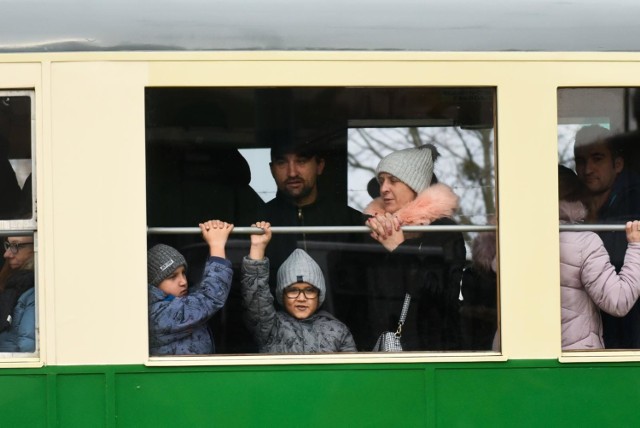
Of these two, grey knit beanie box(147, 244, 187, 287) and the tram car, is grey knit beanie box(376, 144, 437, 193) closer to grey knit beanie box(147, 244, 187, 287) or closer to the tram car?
the tram car

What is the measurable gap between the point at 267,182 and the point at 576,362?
127cm

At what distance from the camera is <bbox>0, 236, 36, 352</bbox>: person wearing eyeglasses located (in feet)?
11.7

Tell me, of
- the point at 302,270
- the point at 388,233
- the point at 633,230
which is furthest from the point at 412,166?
the point at 633,230

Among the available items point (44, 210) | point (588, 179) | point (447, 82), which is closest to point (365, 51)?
point (447, 82)

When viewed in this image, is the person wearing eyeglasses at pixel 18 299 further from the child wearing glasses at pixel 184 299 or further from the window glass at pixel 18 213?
the child wearing glasses at pixel 184 299

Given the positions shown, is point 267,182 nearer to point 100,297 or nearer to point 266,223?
point 266,223

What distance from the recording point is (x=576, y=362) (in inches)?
141

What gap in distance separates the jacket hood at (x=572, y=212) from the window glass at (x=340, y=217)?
28 centimetres

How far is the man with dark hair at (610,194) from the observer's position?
3709 millimetres

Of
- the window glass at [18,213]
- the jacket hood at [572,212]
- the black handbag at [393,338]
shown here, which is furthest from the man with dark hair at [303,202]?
the window glass at [18,213]

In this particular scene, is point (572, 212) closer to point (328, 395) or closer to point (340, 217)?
point (340, 217)

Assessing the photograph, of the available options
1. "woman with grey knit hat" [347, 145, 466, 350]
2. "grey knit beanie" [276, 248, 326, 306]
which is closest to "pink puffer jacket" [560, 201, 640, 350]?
"woman with grey knit hat" [347, 145, 466, 350]

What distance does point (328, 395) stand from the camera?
3551 mm

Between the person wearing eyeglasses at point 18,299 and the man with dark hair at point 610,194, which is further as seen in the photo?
the man with dark hair at point 610,194
